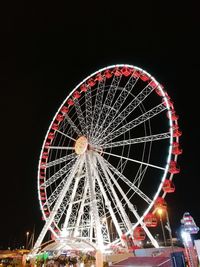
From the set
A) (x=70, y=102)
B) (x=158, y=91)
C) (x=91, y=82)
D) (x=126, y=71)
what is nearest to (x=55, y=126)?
(x=70, y=102)

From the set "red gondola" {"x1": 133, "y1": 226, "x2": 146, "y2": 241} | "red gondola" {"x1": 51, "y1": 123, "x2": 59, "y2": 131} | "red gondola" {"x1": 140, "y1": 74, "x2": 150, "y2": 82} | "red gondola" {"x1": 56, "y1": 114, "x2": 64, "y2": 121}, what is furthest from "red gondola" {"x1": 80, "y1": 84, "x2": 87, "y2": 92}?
"red gondola" {"x1": 133, "y1": 226, "x2": 146, "y2": 241}

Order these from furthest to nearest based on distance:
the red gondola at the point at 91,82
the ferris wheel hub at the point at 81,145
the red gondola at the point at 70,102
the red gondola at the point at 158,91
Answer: the red gondola at the point at 70,102 → the red gondola at the point at 91,82 → the ferris wheel hub at the point at 81,145 → the red gondola at the point at 158,91

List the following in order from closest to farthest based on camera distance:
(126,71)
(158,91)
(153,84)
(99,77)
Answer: (158,91) → (153,84) → (126,71) → (99,77)

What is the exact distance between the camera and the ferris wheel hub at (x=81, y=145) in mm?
21000

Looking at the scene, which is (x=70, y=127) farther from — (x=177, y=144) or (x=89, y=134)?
(x=177, y=144)

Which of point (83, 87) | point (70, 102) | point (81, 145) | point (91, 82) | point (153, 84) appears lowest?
point (81, 145)

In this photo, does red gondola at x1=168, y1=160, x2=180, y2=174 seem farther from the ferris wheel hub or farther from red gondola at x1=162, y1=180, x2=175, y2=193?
the ferris wheel hub

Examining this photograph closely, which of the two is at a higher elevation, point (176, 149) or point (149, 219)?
point (176, 149)

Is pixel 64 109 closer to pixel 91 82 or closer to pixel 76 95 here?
pixel 76 95

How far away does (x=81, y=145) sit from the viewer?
21.3 m

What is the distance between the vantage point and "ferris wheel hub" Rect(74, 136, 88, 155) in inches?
827

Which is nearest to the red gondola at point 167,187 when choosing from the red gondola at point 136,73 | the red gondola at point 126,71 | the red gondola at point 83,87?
the red gondola at point 136,73

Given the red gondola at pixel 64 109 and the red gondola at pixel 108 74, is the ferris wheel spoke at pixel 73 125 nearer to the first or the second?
the red gondola at pixel 64 109

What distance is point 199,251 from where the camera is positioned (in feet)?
33.9
